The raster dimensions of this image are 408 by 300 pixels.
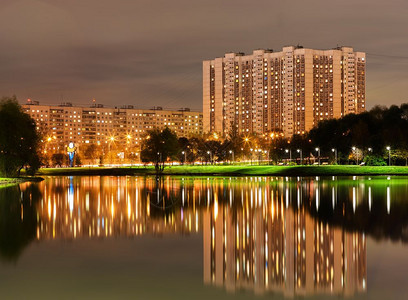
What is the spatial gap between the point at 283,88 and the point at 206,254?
533ft

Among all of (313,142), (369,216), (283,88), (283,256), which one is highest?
(283,88)

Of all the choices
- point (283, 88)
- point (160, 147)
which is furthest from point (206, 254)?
point (283, 88)

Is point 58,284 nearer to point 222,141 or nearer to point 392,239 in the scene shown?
point 392,239

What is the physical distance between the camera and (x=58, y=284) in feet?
30.5

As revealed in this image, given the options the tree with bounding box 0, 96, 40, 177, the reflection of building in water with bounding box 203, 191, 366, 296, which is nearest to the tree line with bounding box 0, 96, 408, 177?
the tree with bounding box 0, 96, 40, 177

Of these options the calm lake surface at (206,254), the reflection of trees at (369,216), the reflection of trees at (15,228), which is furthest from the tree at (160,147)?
the calm lake surface at (206,254)

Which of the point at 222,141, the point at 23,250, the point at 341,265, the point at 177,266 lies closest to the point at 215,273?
the point at 177,266

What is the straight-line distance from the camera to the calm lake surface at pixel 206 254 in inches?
352

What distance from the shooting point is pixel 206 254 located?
11.9 meters

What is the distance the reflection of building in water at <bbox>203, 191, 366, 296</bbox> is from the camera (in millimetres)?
9273

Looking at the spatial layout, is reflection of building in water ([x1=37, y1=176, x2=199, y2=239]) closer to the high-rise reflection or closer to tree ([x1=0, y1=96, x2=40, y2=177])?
the high-rise reflection

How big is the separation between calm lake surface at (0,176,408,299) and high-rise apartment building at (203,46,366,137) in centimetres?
14611

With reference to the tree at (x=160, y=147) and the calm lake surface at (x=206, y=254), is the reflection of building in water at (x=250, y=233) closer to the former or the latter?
the calm lake surface at (x=206, y=254)

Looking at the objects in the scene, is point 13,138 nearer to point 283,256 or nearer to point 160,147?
point 160,147
